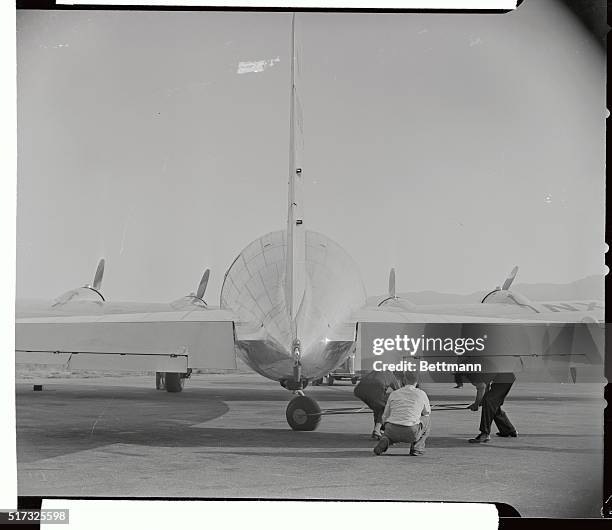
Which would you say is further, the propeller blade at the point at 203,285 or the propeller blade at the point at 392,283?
the propeller blade at the point at 203,285

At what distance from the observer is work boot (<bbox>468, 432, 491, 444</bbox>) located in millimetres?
5428

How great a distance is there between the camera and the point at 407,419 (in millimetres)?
5145

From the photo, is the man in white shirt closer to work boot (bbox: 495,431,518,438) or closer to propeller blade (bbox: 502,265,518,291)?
work boot (bbox: 495,431,518,438)

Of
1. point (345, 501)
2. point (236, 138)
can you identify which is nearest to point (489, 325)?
point (345, 501)

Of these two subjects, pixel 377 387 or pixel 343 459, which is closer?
pixel 377 387

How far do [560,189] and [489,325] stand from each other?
0.98 meters

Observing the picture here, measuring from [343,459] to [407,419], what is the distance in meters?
0.54

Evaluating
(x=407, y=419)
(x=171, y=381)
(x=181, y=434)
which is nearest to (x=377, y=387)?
(x=407, y=419)

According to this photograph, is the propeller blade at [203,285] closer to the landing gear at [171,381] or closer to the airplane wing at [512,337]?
the airplane wing at [512,337]

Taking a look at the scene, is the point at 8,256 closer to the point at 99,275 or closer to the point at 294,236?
the point at 99,275

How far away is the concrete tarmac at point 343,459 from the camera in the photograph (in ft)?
15.2

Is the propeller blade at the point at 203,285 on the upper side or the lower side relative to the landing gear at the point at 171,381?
upper

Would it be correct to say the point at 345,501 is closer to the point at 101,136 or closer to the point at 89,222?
the point at 89,222

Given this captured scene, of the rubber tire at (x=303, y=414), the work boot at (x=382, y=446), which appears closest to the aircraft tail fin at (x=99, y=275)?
the rubber tire at (x=303, y=414)
